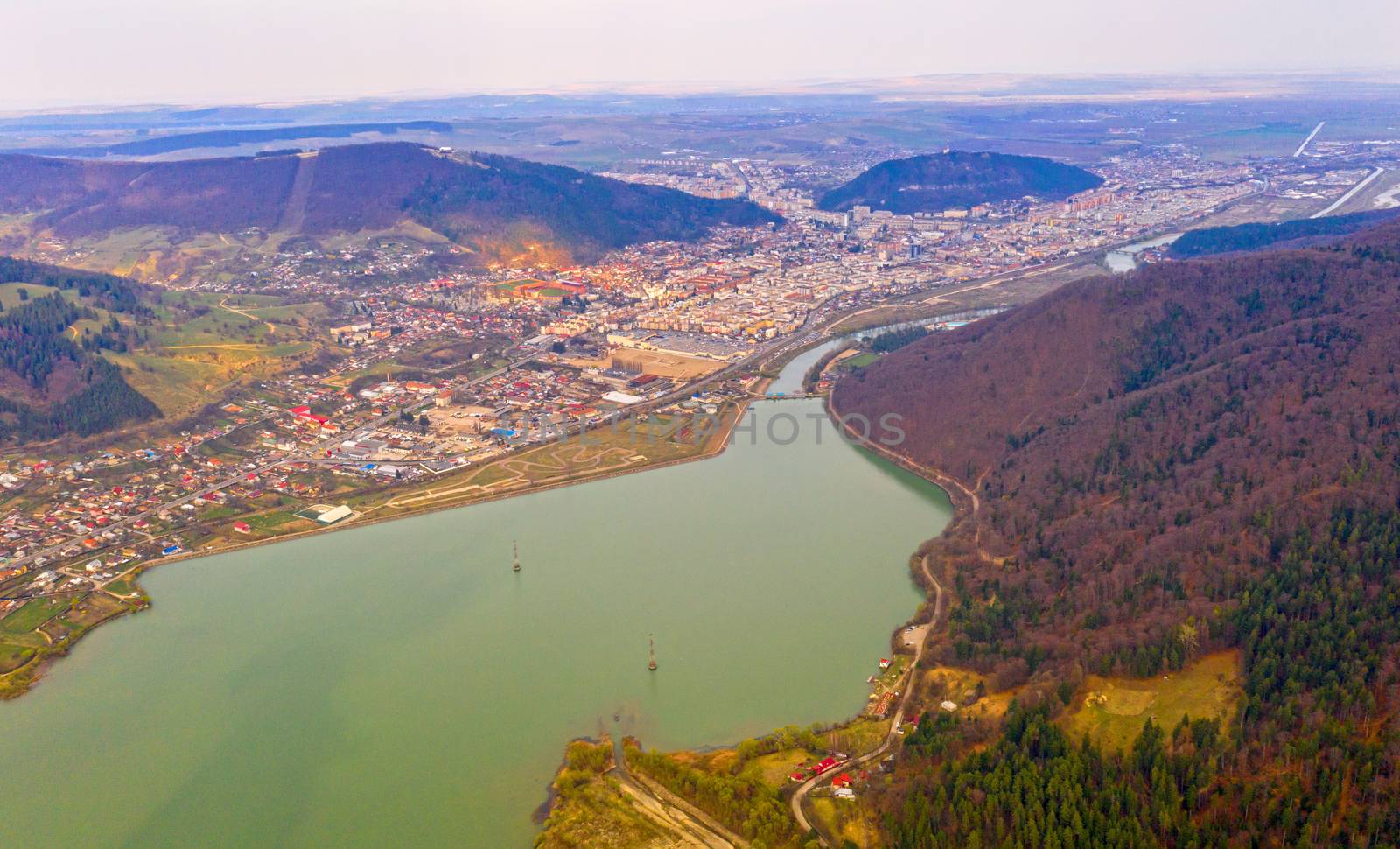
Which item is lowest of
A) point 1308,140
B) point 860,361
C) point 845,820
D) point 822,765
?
point 845,820

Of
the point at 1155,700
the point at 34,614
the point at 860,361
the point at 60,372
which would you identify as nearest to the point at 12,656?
the point at 34,614

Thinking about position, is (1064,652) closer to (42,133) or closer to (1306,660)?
(1306,660)

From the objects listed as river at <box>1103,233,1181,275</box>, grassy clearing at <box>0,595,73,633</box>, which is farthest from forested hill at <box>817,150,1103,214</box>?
grassy clearing at <box>0,595,73,633</box>

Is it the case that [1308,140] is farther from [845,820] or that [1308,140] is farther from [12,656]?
[12,656]

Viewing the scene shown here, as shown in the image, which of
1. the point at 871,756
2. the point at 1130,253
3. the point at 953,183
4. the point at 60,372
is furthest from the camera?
the point at 953,183

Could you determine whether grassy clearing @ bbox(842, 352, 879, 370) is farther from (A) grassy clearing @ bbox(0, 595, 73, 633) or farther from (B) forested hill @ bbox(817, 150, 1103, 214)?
(B) forested hill @ bbox(817, 150, 1103, 214)

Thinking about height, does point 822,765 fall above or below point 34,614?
below
